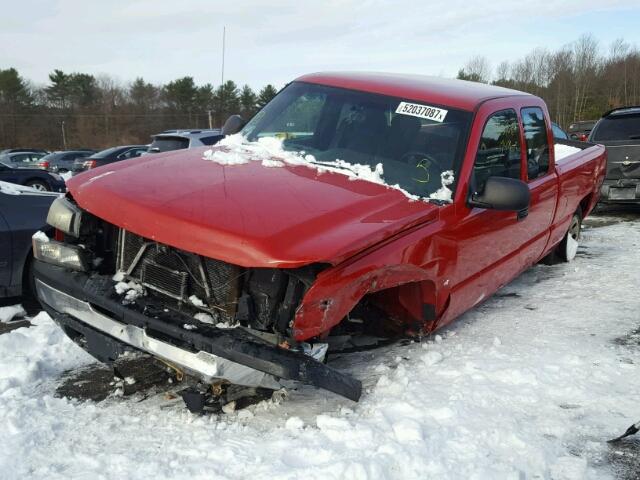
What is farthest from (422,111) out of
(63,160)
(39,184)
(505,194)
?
(63,160)

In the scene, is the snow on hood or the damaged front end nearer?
the damaged front end

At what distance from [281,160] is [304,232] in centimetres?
124

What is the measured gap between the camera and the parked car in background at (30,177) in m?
13.5

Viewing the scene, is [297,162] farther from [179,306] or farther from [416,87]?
[179,306]

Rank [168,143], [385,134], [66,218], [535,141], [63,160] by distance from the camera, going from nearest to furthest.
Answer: [66,218]
[385,134]
[535,141]
[168,143]
[63,160]

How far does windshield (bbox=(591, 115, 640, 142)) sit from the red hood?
8308mm

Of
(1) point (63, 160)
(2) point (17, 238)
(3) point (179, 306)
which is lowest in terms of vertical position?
(1) point (63, 160)

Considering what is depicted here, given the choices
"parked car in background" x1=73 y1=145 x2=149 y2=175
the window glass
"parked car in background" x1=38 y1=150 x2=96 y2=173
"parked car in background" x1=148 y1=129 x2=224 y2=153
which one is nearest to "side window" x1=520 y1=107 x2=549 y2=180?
"parked car in background" x1=148 y1=129 x2=224 y2=153

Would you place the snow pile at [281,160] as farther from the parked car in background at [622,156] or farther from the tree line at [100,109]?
the tree line at [100,109]

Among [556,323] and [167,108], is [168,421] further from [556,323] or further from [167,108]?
[167,108]

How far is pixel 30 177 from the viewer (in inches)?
540

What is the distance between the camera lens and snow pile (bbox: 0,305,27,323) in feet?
15.9

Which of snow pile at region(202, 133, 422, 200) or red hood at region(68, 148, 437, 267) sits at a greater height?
snow pile at region(202, 133, 422, 200)

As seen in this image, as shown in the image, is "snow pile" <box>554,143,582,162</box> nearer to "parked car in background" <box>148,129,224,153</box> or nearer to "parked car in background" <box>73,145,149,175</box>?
"parked car in background" <box>148,129,224,153</box>
